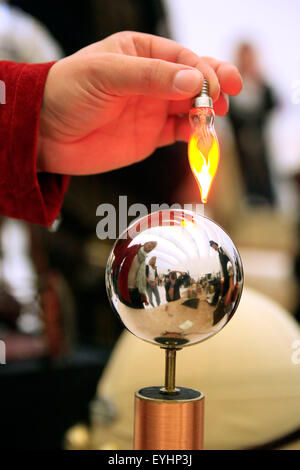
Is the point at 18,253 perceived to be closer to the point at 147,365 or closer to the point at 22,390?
the point at 22,390

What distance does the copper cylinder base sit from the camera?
15.6 inches

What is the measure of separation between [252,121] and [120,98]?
2024 millimetres

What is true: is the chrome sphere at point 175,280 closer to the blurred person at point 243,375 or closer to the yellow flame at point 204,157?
the yellow flame at point 204,157

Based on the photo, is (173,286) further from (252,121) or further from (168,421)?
(252,121)

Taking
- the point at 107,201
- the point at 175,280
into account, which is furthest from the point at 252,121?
the point at 175,280

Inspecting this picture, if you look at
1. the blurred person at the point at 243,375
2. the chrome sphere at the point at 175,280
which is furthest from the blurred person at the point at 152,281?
the blurred person at the point at 243,375

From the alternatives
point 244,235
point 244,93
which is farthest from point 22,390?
point 244,93

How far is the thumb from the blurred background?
0.36 metres

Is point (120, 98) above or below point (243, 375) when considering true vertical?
above

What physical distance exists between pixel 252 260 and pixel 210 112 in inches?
72.8

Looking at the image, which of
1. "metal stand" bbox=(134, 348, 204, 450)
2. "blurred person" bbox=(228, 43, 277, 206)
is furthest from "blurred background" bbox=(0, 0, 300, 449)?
"metal stand" bbox=(134, 348, 204, 450)

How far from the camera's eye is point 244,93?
2436 millimetres

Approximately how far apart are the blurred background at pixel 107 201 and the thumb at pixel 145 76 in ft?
1.18

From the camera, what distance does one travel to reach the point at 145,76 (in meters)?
0.47
